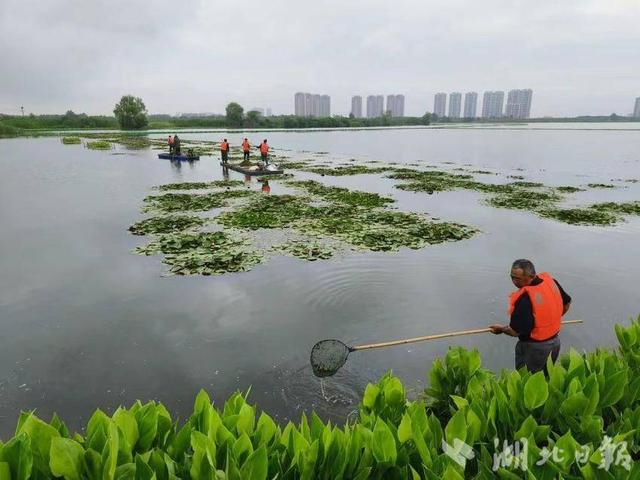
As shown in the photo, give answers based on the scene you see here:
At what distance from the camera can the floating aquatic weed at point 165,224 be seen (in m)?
13.8

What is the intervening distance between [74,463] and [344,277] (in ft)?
26.4

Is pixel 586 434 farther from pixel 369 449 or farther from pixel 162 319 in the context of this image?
pixel 162 319

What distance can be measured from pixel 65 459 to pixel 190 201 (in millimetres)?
17528

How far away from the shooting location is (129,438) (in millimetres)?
2652

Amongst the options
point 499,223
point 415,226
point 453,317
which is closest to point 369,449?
point 453,317

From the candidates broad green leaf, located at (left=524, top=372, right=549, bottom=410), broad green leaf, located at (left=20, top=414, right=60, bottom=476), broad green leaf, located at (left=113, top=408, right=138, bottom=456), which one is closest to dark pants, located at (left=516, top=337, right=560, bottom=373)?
broad green leaf, located at (left=524, top=372, right=549, bottom=410)

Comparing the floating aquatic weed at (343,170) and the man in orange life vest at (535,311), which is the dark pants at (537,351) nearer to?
the man in orange life vest at (535,311)

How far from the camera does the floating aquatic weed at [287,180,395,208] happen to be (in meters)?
19.0

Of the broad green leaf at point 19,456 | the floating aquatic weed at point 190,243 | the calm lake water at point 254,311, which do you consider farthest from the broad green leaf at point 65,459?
the floating aquatic weed at point 190,243

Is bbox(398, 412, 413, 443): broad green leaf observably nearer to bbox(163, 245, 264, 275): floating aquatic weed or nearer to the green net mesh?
the green net mesh

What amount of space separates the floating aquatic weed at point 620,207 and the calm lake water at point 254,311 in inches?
105

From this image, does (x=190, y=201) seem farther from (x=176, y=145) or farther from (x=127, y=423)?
(x=176, y=145)

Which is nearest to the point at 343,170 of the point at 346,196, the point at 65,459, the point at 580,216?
the point at 346,196

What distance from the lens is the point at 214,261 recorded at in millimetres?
10953
